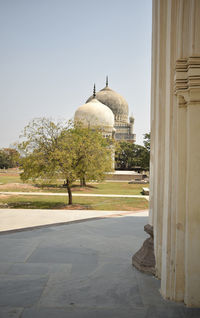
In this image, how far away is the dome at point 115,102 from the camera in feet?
271

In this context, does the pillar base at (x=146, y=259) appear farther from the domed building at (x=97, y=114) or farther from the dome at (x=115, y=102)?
the dome at (x=115, y=102)

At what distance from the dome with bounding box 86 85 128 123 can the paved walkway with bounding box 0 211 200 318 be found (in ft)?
257

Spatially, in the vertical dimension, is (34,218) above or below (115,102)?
below

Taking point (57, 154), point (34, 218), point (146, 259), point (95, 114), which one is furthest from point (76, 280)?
point (95, 114)

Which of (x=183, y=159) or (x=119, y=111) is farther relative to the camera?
(x=119, y=111)

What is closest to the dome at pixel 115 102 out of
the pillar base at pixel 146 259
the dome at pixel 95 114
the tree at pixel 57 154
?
the dome at pixel 95 114

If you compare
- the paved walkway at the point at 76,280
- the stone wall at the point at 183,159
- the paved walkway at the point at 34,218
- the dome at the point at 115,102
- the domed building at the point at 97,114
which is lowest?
the paved walkway at the point at 34,218

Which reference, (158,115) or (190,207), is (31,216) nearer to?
(158,115)

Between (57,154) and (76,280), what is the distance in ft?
37.8

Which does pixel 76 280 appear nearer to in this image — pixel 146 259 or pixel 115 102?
pixel 146 259

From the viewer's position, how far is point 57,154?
1496cm

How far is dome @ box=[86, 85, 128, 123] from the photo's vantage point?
271 ft

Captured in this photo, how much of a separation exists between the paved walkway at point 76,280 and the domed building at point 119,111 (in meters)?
77.8

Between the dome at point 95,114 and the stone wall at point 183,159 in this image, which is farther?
the dome at point 95,114
